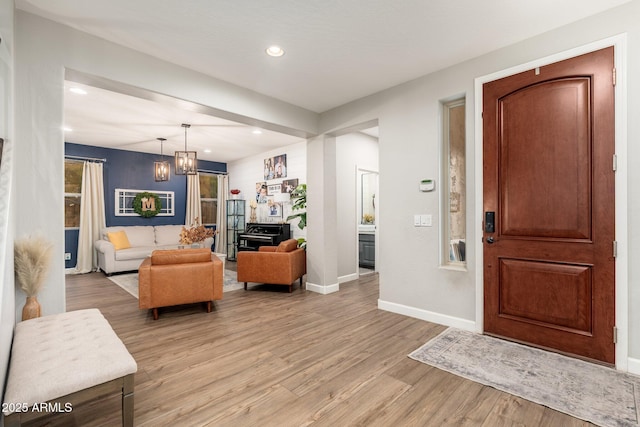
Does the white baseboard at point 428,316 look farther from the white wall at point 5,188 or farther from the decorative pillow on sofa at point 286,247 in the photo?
the white wall at point 5,188

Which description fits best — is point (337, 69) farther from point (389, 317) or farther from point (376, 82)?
point (389, 317)

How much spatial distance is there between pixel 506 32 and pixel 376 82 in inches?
53.9

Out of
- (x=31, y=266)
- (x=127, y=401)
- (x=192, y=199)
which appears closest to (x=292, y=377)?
(x=127, y=401)

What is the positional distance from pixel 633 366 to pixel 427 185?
216 cm

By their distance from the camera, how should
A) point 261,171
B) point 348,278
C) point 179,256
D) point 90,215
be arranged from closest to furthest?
point 179,256 < point 348,278 < point 90,215 < point 261,171

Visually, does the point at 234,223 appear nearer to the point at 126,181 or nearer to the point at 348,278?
the point at 126,181

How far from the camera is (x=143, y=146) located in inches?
270

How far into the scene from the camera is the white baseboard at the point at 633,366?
7.36 ft

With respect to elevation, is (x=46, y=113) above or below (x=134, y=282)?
above

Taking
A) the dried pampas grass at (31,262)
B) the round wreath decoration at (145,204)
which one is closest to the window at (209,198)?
the round wreath decoration at (145,204)

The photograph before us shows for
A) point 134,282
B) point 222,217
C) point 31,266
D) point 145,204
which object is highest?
point 145,204

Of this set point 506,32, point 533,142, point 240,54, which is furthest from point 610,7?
point 240,54

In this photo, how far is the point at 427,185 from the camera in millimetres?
3385

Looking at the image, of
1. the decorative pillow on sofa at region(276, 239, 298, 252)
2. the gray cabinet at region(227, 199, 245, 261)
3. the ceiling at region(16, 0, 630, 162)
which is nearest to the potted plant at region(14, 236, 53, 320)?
the ceiling at region(16, 0, 630, 162)
